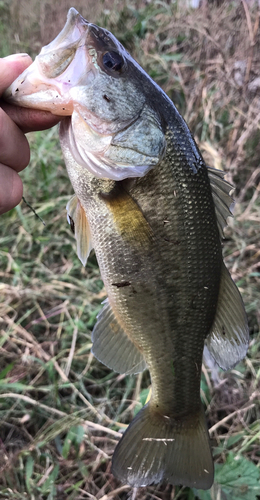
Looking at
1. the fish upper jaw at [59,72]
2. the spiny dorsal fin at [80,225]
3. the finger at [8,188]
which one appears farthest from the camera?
the spiny dorsal fin at [80,225]

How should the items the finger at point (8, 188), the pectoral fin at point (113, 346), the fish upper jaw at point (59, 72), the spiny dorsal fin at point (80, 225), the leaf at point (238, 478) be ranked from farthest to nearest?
the leaf at point (238, 478) → the pectoral fin at point (113, 346) → the spiny dorsal fin at point (80, 225) → the finger at point (8, 188) → the fish upper jaw at point (59, 72)

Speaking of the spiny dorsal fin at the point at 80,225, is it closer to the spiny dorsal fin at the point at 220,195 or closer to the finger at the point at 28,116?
the finger at the point at 28,116

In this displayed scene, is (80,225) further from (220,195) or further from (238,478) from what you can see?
(238,478)

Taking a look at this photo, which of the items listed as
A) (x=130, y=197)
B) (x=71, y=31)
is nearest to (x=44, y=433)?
Result: (x=130, y=197)

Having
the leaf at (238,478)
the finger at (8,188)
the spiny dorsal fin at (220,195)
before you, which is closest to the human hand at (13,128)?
the finger at (8,188)

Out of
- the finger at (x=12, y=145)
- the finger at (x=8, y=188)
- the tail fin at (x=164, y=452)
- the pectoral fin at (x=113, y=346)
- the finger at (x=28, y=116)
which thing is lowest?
the tail fin at (x=164, y=452)

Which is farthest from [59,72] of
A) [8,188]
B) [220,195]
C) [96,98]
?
[220,195]
